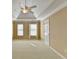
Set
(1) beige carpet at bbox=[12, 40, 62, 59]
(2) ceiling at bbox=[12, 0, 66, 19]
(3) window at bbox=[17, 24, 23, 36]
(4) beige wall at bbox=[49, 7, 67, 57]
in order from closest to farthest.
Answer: (4) beige wall at bbox=[49, 7, 67, 57] < (2) ceiling at bbox=[12, 0, 66, 19] < (1) beige carpet at bbox=[12, 40, 62, 59] < (3) window at bbox=[17, 24, 23, 36]

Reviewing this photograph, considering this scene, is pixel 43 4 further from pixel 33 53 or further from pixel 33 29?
pixel 33 29

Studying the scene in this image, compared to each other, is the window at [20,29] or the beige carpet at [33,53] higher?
the window at [20,29]

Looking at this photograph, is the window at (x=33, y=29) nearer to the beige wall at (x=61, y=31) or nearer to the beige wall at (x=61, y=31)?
the beige wall at (x=61, y=31)

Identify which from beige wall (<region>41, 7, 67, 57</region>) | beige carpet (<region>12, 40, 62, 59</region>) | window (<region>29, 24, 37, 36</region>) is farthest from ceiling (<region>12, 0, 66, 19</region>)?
window (<region>29, 24, 37, 36</region>)

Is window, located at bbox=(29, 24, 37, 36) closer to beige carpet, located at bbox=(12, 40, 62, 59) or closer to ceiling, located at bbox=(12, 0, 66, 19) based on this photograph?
beige carpet, located at bbox=(12, 40, 62, 59)

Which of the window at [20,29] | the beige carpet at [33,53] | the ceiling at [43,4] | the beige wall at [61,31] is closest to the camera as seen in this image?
the beige wall at [61,31]

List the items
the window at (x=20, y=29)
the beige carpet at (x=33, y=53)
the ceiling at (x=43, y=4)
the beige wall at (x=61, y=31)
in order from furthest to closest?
the window at (x=20, y=29) → the beige carpet at (x=33, y=53) → the ceiling at (x=43, y=4) → the beige wall at (x=61, y=31)

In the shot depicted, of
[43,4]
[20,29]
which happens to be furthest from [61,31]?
[20,29]

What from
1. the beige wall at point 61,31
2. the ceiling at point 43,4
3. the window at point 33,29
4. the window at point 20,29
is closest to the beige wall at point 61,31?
the beige wall at point 61,31

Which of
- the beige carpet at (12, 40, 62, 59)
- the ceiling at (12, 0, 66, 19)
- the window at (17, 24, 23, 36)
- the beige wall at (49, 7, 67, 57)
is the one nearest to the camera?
the beige wall at (49, 7, 67, 57)

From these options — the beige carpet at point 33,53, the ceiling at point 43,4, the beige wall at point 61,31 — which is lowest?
the beige carpet at point 33,53
